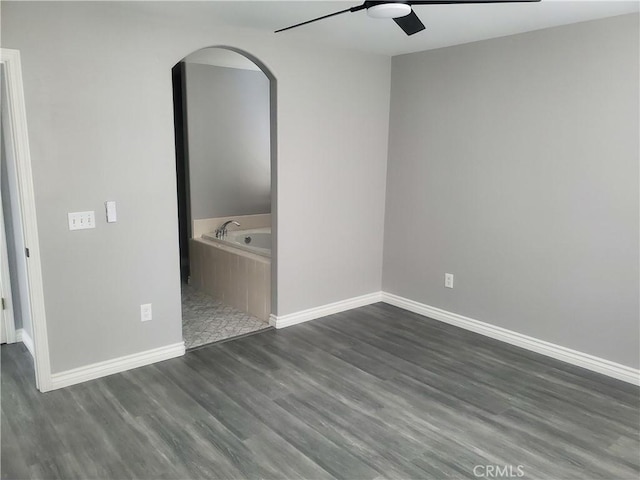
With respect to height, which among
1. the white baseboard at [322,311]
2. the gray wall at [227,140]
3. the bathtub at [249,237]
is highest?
the gray wall at [227,140]

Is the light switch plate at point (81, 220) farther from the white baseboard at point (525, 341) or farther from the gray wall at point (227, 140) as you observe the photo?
the white baseboard at point (525, 341)

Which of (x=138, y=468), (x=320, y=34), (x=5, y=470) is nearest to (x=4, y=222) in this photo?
(x=5, y=470)

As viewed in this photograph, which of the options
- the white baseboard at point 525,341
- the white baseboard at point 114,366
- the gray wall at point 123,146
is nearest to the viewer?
the gray wall at point 123,146

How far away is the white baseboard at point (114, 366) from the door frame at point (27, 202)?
8 cm

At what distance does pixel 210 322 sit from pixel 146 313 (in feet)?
2.93

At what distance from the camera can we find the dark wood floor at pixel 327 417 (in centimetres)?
228

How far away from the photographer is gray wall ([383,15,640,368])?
10.0 ft

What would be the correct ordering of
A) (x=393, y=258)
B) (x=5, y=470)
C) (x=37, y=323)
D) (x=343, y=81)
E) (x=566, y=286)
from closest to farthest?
(x=5, y=470), (x=37, y=323), (x=566, y=286), (x=343, y=81), (x=393, y=258)

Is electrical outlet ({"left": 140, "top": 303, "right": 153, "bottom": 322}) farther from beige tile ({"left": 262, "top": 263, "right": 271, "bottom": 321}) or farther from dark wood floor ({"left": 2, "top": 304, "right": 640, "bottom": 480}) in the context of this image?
beige tile ({"left": 262, "top": 263, "right": 271, "bottom": 321})

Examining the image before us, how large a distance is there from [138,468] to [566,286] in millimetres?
2876

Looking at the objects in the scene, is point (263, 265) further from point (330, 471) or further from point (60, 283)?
point (330, 471)

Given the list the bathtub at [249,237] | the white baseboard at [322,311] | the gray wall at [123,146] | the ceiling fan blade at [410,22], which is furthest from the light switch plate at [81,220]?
the ceiling fan blade at [410,22]

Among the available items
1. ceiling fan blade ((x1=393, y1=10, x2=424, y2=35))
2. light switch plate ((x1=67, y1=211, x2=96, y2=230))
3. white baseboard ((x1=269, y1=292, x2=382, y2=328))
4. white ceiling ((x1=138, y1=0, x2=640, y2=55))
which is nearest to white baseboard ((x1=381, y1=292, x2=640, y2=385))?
white baseboard ((x1=269, y1=292, x2=382, y2=328))

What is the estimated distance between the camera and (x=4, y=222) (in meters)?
3.40
